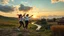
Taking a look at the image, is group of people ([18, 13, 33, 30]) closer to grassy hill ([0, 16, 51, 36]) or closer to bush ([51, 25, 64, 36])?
grassy hill ([0, 16, 51, 36])

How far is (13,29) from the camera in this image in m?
9.32

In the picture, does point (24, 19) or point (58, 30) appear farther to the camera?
point (24, 19)

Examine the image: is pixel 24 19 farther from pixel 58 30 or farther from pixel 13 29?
pixel 58 30

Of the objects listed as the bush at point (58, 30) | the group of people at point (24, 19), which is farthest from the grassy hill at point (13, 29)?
the bush at point (58, 30)

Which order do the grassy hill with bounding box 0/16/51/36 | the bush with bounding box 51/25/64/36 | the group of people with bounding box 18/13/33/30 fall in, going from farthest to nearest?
1. the group of people with bounding box 18/13/33/30
2. the grassy hill with bounding box 0/16/51/36
3. the bush with bounding box 51/25/64/36

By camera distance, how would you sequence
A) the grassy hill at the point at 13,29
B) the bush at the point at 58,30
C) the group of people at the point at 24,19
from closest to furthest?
the bush at the point at 58,30 < the grassy hill at the point at 13,29 < the group of people at the point at 24,19

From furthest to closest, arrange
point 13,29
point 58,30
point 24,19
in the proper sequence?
point 24,19 < point 13,29 < point 58,30

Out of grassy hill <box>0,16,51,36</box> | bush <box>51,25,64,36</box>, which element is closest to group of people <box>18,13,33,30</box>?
grassy hill <box>0,16,51,36</box>

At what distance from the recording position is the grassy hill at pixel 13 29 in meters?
9.19

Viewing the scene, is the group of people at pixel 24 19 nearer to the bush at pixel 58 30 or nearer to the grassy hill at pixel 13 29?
the grassy hill at pixel 13 29

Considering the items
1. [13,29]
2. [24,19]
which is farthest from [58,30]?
[13,29]

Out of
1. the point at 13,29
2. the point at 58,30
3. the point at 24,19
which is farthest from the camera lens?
the point at 24,19

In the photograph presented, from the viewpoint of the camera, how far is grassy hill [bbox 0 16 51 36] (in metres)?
9.19

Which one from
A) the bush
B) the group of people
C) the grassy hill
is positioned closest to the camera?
the bush
